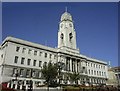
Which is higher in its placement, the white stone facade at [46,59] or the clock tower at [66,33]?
the clock tower at [66,33]

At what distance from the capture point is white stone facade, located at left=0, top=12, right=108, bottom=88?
1598 inches

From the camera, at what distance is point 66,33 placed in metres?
57.9

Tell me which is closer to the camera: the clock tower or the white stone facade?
the white stone facade

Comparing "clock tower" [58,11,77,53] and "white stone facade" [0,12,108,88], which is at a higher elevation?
"clock tower" [58,11,77,53]

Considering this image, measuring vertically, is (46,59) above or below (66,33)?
below

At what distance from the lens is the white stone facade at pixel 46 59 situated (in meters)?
40.6

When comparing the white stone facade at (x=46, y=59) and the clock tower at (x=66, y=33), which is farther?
the clock tower at (x=66, y=33)

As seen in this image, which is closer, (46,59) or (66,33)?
(46,59)

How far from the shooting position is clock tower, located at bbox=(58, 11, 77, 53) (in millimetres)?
56594

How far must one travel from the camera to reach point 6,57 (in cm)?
3972

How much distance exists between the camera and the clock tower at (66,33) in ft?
186


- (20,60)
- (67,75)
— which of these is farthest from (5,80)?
(67,75)

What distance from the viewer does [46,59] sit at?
4866cm

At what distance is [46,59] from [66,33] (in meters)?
13.5
